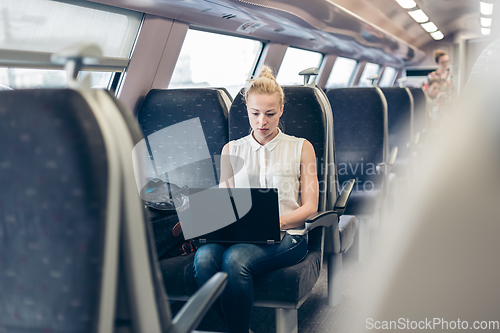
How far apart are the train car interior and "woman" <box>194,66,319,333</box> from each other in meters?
0.01

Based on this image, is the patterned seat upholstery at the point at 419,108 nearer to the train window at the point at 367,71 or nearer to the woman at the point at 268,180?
the woman at the point at 268,180

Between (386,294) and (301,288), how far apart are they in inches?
43.2

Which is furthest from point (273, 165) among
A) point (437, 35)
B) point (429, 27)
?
point (437, 35)

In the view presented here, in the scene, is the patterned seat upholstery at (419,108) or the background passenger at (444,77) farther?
the background passenger at (444,77)

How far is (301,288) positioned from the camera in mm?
1739

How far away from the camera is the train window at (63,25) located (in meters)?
2.35

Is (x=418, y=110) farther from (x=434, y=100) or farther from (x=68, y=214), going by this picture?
(x=68, y=214)

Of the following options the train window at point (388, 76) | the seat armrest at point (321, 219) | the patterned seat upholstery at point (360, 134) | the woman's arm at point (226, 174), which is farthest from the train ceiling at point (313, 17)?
the train window at point (388, 76)

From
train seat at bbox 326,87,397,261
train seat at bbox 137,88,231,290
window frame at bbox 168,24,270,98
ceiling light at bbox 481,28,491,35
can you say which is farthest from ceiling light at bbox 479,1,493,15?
train seat at bbox 137,88,231,290

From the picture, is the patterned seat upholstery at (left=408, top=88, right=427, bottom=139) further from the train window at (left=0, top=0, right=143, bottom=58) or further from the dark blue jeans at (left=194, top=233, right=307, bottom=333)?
the dark blue jeans at (left=194, top=233, right=307, bottom=333)

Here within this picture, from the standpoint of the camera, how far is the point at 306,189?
1.96 m

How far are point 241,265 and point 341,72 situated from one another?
339 inches

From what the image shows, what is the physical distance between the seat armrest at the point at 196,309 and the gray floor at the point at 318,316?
1.31 meters

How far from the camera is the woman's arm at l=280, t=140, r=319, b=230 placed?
1897mm
